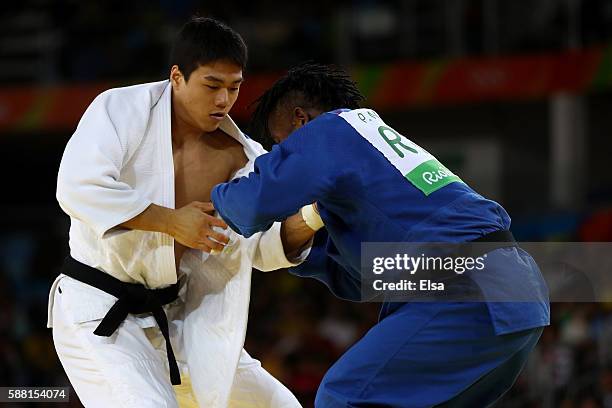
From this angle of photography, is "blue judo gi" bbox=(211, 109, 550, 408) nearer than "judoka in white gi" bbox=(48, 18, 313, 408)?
Yes

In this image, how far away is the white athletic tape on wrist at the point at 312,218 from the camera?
9.46 ft

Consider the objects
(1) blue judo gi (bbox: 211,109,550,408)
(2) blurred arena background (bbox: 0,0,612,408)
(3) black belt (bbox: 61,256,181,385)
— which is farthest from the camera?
(2) blurred arena background (bbox: 0,0,612,408)

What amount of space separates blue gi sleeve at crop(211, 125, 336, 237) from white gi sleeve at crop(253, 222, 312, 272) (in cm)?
44

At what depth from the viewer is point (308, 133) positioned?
8.24 ft

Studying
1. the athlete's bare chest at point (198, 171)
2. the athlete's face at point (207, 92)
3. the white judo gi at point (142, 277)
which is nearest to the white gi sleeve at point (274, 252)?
the white judo gi at point (142, 277)

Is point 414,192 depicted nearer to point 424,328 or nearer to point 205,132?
point 424,328

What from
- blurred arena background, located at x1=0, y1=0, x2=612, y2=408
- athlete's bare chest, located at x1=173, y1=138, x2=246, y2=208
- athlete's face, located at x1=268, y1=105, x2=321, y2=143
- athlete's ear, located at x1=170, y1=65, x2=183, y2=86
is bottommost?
blurred arena background, located at x1=0, y1=0, x2=612, y2=408

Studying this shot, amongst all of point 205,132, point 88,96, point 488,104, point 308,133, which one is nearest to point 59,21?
point 88,96

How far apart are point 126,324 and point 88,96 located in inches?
237

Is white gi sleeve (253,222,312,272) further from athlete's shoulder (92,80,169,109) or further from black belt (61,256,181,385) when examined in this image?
athlete's shoulder (92,80,169,109)

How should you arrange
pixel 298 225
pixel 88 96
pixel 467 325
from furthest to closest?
pixel 88 96
pixel 298 225
pixel 467 325

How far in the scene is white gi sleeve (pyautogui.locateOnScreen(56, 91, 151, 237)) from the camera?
273cm

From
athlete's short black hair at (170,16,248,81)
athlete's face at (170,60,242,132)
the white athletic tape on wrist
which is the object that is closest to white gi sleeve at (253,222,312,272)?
the white athletic tape on wrist

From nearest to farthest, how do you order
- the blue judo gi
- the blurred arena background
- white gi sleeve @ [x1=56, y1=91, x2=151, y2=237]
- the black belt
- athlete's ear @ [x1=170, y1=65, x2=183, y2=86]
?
1. the blue judo gi
2. white gi sleeve @ [x1=56, y1=91, x2=151, y2=237]
3. the black belt
4. athlete's ear @ [x1=170, y1=65, x2=183, y2=86]
5. the blurred arena background
